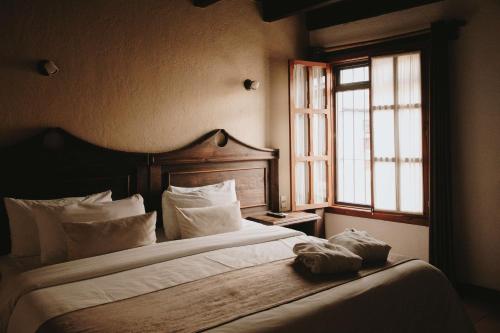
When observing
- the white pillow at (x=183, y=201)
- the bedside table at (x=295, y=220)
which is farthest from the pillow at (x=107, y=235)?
the bedside table at (x=295, y=220)

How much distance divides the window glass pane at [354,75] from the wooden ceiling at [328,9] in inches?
19.2

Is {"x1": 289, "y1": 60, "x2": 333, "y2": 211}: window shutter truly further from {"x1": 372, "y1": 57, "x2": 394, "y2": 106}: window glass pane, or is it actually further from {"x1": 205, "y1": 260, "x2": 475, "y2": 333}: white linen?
{"x1": 205, "y1": 260, "x2": 475, "y2": 333}: white linen

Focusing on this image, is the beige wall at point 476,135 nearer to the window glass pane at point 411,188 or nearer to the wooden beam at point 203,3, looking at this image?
the window glass pane at point 411,188

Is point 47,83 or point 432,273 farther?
point 47,83

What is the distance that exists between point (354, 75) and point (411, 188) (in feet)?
4.32

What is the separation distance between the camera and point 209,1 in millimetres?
3596

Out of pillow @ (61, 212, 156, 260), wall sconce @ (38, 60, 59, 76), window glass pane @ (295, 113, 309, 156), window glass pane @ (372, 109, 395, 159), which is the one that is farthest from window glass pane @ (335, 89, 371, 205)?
wall sconce @ (38, 60, 59, 76)

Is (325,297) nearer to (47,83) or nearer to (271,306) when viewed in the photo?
(271,306)

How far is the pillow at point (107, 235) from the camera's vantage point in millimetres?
2496

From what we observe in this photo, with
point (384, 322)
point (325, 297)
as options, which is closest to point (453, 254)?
point (384, 322)

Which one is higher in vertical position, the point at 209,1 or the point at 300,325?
the point at 209,1

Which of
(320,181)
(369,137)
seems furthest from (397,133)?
(320,181)

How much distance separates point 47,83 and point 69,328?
1.95 metres

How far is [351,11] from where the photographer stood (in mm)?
4195
